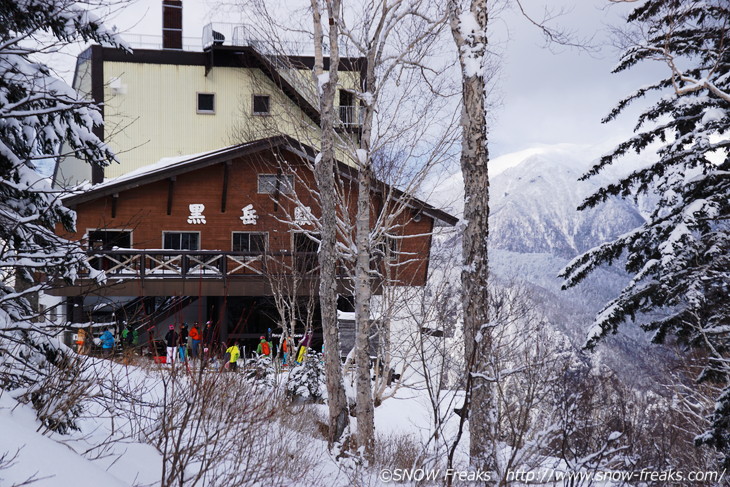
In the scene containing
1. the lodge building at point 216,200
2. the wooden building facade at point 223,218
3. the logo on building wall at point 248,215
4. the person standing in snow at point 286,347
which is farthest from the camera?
the logo on building wall at point 248,215

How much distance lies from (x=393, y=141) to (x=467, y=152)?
749 cm

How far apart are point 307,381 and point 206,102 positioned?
65.3ft

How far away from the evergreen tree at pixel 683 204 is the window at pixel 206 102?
70.5 ft

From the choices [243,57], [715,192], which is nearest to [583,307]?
[243,57]

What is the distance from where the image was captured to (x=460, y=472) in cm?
698

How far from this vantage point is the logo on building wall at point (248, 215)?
2525 cm

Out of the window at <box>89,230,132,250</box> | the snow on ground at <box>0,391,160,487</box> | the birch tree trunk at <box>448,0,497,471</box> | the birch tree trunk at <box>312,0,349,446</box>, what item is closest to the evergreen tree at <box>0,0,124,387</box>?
the window at <box>89,230,132,250</box>

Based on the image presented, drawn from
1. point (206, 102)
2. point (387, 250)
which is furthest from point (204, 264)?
point (206, 102)

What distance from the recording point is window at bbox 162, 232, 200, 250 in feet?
81.7

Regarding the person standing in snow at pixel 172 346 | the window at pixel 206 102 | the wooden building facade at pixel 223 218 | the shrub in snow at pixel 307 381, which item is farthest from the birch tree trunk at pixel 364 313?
the window at pixel 206 102

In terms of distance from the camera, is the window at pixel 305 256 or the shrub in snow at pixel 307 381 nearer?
the shrub in snow at pixel 307 381

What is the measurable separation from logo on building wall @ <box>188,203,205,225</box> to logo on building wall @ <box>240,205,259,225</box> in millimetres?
1541

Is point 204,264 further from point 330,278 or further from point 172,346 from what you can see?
point 330,278

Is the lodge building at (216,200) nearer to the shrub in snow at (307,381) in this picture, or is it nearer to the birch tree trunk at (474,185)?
the shrub in snow at (307,381)
